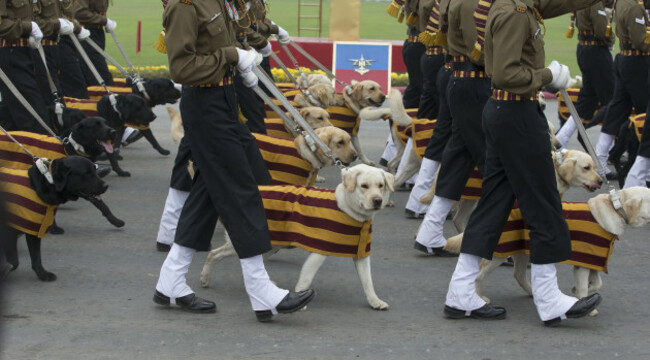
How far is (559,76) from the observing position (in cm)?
527

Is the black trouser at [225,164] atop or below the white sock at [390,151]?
atop

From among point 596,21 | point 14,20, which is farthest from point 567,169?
point 14,20

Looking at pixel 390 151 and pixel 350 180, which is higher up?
pixel 350 180

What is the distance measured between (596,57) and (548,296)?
5.39 metres

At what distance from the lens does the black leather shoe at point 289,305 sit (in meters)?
5.15

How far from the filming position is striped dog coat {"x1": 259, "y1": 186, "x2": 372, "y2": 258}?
17.8 ft

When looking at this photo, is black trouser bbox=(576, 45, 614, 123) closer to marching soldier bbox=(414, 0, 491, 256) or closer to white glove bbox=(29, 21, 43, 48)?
marching soldier bbox=(414, 0, 491, 256)

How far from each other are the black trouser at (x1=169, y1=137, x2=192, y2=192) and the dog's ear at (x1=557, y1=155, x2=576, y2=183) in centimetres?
250

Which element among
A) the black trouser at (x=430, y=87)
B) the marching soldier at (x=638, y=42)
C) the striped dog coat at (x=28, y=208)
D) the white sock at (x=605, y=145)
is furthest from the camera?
the white sock at (x=605, y=145)

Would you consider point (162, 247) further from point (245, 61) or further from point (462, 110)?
point (462, 110)

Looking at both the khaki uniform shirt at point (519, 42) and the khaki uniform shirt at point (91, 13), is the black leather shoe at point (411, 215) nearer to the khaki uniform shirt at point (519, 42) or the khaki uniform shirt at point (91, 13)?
the khaki uniform shirt at point (519, 42)

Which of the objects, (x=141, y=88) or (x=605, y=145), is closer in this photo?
(x=605, y=145)

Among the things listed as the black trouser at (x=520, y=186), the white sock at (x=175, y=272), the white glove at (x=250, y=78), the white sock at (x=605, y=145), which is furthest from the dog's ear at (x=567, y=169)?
the white sock at (x=605, y=145)

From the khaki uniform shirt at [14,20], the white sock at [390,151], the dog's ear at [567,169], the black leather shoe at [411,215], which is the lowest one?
the white sock at [390,151]
